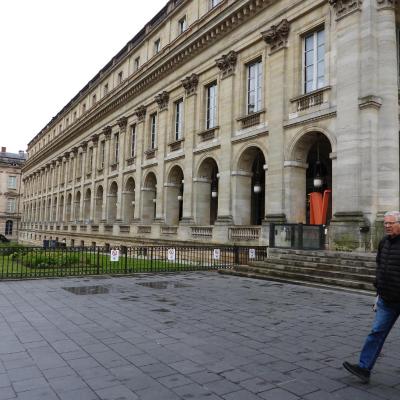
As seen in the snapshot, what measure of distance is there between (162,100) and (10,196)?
227ft

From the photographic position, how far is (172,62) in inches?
1108

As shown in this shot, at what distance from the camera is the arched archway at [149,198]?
31438 millimetres

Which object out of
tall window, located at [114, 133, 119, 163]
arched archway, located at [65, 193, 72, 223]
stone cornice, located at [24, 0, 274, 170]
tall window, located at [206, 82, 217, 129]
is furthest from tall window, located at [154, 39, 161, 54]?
arched archway, located at [65, 193, 72, 223]

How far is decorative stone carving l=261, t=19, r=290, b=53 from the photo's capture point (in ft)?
64.3

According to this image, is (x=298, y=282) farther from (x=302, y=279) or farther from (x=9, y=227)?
(x=9, y=227)

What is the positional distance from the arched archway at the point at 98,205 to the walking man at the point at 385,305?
37.6 m

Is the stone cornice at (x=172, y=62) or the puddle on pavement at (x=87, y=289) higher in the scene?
the stone cornice at (x=172, y=62)

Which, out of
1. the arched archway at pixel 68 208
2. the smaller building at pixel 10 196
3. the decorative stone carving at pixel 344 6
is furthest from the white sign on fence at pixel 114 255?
the smaller building at pixel 10 196

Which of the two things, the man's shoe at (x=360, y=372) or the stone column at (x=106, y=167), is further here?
the stone column at (x=106, y=167)

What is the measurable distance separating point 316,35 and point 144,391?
1832 centimetres

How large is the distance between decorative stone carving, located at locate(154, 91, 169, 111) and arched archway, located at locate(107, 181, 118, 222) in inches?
415

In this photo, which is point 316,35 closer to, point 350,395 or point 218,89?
point 218,89

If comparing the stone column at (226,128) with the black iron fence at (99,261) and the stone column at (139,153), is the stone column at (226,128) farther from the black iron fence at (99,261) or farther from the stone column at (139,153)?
the stone column at (139,153)

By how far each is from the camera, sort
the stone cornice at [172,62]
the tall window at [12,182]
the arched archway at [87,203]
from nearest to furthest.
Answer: the stone cornice at [172,62], the arched archway at [87,203], the tall window at [12,182]
